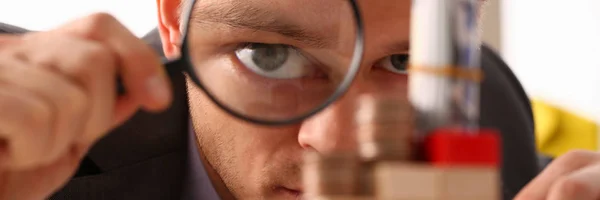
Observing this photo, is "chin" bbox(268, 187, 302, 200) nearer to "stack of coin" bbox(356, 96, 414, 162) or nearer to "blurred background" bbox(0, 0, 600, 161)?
"stack of coin" bbox(356, 96, 414, 162)

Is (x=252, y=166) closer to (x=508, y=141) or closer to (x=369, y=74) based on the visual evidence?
(x=369, y=74)

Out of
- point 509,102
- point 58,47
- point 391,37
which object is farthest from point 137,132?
point 509,102

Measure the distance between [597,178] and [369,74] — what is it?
1.12 ft

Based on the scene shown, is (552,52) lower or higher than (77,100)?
lower

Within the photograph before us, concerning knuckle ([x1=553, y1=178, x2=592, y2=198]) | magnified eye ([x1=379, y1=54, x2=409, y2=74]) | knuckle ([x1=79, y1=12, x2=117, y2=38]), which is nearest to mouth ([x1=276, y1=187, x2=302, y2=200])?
magnified eye ([x1=379, y1=54, x2=409, y2=74])

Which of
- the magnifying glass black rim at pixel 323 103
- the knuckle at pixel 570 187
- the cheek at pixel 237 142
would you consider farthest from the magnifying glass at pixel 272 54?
the knuckle at pixel 570 187

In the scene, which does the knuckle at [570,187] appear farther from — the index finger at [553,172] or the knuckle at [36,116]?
the knuckle at [36,116]

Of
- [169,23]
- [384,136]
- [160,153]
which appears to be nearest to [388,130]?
[384,136]

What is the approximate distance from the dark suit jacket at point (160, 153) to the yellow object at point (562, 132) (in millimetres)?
398

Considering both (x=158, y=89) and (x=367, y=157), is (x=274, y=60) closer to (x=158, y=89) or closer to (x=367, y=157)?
(x=158, y=89)

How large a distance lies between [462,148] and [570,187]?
453mm

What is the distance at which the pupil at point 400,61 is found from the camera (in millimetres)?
1003

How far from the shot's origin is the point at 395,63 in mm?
1059

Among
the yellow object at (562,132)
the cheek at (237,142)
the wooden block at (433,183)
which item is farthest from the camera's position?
the yellow object at (562,132)
